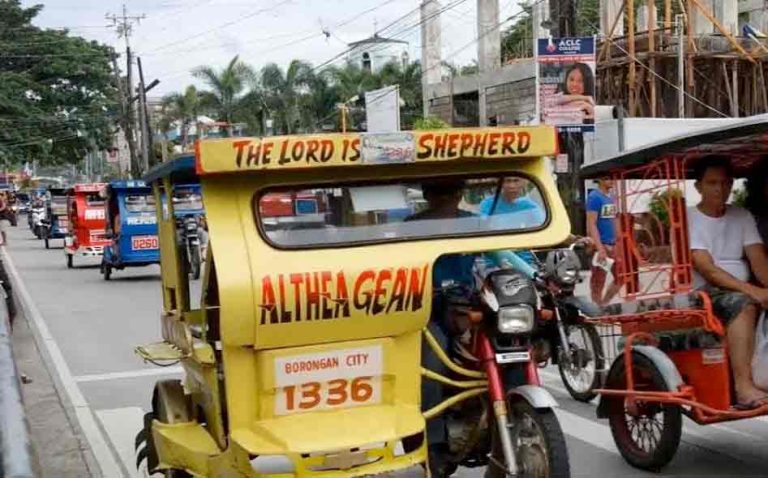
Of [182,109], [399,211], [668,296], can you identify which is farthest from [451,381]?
[182,109]

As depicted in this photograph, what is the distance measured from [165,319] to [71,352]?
6.74 meters

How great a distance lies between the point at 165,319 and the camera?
6160 mm

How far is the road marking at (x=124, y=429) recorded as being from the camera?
7250mm

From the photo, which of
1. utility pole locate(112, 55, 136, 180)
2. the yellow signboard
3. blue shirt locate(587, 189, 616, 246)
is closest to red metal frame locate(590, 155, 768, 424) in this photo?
the yellow signboard

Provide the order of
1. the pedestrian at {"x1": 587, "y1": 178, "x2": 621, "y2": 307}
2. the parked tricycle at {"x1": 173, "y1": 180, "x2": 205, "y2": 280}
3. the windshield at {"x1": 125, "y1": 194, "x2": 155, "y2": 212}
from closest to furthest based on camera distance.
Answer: the parked tricycle at {"x1": 173, "y1": 180, "x2": 205, "y2": 280} < the pedestrian at {"x1": 587, "y1": 178, "x2": 621, "y2": 307} < the windshield at {"x1": 125, "y1": 194, "x2": 155, "y2": 212}

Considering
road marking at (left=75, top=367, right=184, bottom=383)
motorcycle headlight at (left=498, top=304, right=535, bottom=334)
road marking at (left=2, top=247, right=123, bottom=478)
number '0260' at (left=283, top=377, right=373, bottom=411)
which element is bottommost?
road marking at (left=75, top=367, right=184, bottom=383)

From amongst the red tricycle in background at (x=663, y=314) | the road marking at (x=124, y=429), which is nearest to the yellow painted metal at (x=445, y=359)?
the red tricycle in background at (x=663, y=314)

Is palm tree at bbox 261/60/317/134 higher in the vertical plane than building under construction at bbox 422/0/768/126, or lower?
higher

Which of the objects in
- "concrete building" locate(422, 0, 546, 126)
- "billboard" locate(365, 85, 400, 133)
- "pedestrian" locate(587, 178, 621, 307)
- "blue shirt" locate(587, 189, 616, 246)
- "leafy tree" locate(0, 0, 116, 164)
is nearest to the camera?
"pedestrian" locate(587, 178, 621, 307)

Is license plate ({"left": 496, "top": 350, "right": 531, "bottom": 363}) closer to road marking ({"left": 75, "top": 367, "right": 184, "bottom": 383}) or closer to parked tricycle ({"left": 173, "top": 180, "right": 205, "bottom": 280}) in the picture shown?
parked tricycle ({"left": 173, "top": 180, "right": 205, "bottom": 280})

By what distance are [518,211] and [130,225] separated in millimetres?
17557

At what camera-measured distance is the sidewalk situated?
7.07 m

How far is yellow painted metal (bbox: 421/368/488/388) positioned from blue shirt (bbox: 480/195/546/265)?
762 mm

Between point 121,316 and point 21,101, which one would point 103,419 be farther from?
point 21,101
